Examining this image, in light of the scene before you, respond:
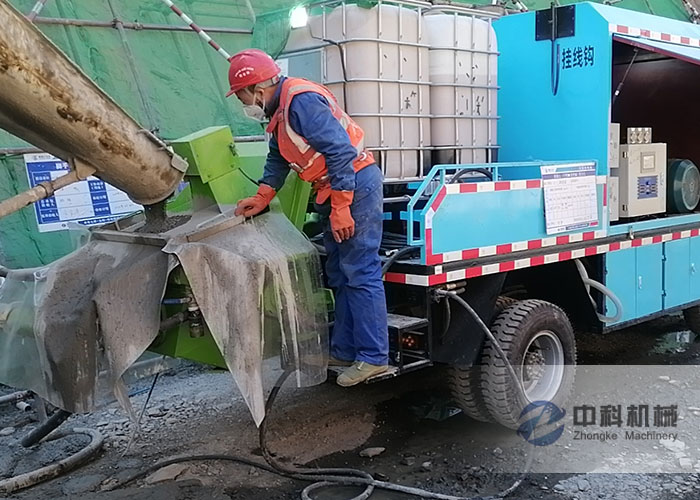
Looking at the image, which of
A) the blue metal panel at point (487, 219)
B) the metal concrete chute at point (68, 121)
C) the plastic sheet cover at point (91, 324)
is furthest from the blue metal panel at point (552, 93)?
the plastic sheet cover at point (91, 324)

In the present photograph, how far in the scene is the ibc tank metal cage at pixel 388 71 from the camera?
447 centimetres

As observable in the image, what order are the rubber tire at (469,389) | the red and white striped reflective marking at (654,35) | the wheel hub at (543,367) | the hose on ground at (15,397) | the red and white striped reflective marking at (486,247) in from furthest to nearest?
the hose on ground at (15,397)
the red and white striped reflective marking at (654,35)
the wheel hub at (543,367)
the rubber tire at (469,389)
the red and white striped reflective marking at (486,247)

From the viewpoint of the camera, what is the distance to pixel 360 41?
4.43 meters

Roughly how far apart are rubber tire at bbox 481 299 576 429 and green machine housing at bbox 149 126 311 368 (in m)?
1.43

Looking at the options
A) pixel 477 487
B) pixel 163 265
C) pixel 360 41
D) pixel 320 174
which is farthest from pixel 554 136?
pixel 163 265

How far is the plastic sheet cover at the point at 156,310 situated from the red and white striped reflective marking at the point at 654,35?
2.79 m

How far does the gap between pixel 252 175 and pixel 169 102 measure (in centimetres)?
313

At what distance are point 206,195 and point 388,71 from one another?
1.42 metres

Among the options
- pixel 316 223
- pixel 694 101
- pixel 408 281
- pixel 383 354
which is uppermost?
pixel 694 101

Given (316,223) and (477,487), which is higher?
(316,223)

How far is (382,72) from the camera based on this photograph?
14.8 ft

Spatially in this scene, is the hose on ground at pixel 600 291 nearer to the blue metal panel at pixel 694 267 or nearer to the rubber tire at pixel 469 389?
the rubber tire at pixel 469 389

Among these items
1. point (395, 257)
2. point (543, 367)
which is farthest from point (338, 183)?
point (543, 367)

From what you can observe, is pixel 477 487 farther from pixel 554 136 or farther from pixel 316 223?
pixel 554 136
